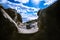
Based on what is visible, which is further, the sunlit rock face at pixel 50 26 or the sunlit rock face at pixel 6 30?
the sunlit rock face at pixel 6 30

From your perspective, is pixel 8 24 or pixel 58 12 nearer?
pixel 58 12

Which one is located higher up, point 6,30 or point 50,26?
point 50,26

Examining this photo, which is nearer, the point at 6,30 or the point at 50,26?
the point at 50,26

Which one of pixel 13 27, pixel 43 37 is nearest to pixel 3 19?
pixel 13 27

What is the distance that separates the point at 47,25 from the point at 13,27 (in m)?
2.40

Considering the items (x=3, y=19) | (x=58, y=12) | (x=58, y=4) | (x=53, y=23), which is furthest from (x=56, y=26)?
(x=3, y=19)

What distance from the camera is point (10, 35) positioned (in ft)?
29.1

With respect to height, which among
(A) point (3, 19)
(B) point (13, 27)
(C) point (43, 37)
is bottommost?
(C) point (43, 37)

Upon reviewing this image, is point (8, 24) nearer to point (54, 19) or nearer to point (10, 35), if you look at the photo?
point (10, 35)

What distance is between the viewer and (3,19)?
905 cm

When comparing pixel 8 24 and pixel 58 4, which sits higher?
pixel 58 4

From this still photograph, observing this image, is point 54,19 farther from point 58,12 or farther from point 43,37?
point 43,37

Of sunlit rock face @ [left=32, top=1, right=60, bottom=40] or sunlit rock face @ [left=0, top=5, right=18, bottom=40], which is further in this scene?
sunlit rock face @ [left=0, top=5, right=18, bottom=40]

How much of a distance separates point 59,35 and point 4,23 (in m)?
3.65
